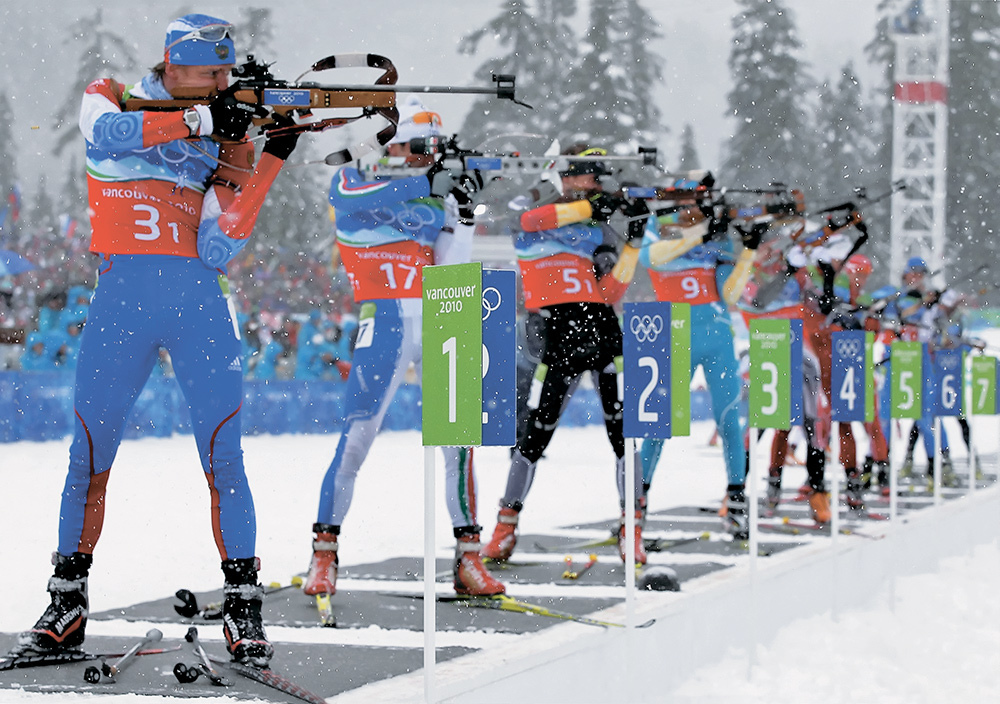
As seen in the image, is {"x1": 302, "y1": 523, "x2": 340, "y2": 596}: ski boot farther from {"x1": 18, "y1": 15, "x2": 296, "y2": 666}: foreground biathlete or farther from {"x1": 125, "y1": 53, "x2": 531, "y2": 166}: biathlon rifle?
{"x1": 125, "y1": 53, "x2": 531, "y2": 166}: biathlon rifle

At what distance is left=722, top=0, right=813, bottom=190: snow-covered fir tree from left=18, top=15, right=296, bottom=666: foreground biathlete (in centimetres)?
3158

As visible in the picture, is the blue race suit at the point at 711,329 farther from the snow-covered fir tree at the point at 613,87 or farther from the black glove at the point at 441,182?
the snow-covered fir tree at the point at 613,87

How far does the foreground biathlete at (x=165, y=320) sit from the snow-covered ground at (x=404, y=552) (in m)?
0.52

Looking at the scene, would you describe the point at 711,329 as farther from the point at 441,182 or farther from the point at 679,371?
the point at 441,182

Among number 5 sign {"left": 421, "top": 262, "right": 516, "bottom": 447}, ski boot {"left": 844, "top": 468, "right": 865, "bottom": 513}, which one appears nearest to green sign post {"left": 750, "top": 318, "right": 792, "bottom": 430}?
number 5 sign {"left": 421, "top": 262, "right": 516, "bottom": 447}

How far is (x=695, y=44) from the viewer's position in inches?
3095

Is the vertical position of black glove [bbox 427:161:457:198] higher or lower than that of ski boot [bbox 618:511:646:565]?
higher

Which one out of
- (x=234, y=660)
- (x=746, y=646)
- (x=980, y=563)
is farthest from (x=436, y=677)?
(x=980, y=563)

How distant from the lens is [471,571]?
16.2 feet

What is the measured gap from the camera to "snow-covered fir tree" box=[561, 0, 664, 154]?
102 ft

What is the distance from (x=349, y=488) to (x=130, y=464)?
26.9 feet

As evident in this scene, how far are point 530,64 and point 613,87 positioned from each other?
2464 millimetres

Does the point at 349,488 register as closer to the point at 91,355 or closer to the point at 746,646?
the point at 91,355

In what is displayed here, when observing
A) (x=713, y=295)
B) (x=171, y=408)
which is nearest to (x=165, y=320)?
(x=713, y=295)
